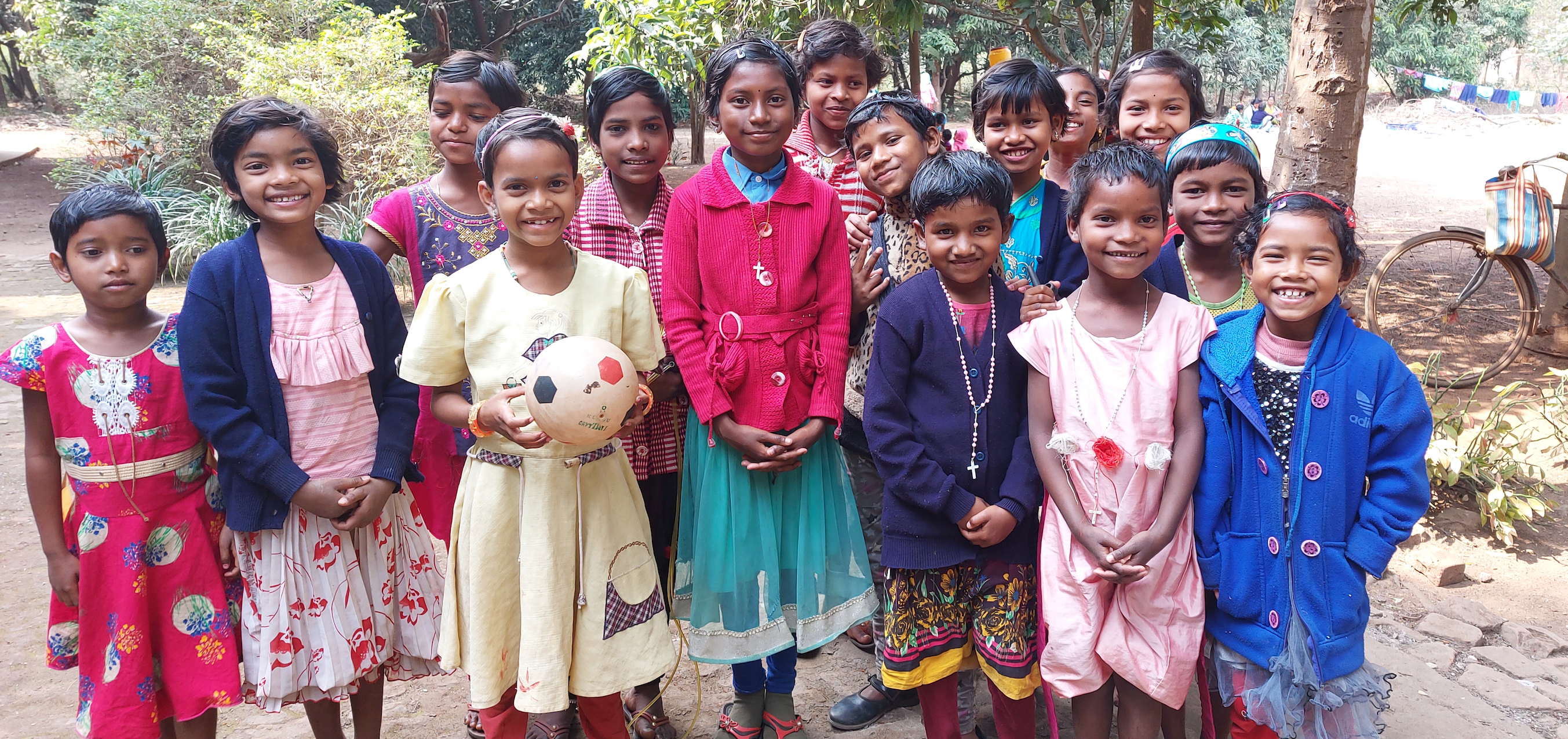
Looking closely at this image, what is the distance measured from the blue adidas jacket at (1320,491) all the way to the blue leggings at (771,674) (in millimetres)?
1149

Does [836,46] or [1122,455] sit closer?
[1122,455]

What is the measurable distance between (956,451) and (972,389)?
158 millimetres

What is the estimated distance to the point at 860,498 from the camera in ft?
9.84

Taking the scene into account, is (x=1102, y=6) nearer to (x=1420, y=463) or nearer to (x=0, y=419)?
(x=1420, y=463)

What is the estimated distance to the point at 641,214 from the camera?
2713mm

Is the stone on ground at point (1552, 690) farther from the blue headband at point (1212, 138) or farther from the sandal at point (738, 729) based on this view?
the sandal at point (738, 729)

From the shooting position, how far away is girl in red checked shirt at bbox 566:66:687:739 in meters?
2.59

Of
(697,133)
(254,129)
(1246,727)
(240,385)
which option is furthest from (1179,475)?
(697,133)

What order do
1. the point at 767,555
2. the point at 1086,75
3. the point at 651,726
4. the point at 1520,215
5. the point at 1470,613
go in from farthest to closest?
1. the point at 1520,215
2. the point at 1470,613
3. the point at 1086,75
4. the point at 651,726
5. the point at 767,555

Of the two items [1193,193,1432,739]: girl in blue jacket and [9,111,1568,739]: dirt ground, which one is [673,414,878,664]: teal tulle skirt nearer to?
[9,111,1568,739]: dirt ground

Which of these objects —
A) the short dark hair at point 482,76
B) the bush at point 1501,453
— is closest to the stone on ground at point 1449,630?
the bush at point 1501,453

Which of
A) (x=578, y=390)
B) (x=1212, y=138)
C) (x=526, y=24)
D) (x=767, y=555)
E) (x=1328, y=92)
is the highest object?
(x=526, y=24)

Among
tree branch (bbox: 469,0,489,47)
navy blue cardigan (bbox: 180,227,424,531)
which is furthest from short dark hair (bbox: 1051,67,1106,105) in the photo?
tree branch (bbox: 469,0,489,47)

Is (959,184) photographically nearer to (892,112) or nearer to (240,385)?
(892,112)
